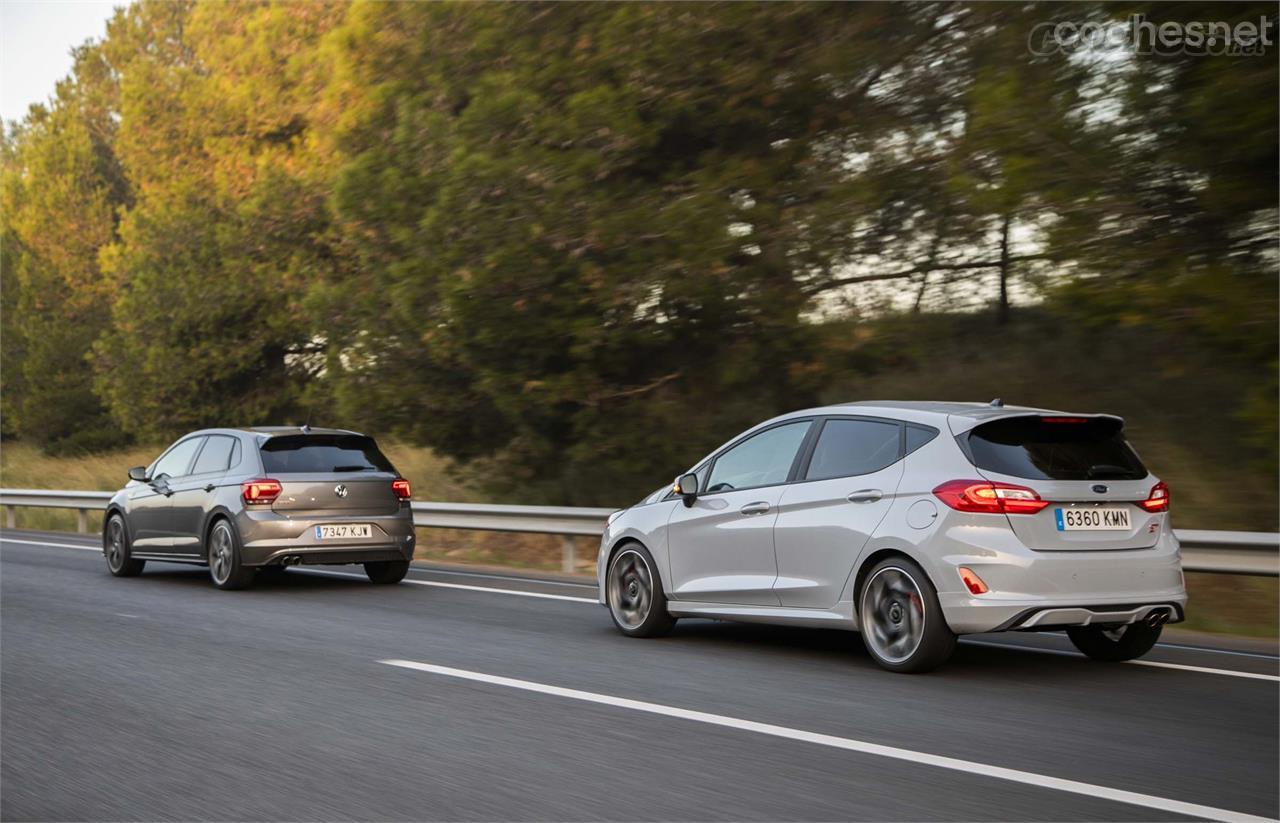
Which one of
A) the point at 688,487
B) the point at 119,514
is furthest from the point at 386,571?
the point at 688,487

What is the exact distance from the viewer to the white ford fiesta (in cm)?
736

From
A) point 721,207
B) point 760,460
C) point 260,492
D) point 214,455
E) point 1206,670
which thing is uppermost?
point 721,207

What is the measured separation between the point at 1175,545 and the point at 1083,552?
79cm

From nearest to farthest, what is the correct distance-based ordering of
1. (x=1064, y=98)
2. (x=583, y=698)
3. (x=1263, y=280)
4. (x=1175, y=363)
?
1. (x=583, y=698)
2. (x=1263, y=280)
3. (x=1064, y=98)
4. (x=1175, y=363)

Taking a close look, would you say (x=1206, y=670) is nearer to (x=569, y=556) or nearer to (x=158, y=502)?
(x=569, y=556)

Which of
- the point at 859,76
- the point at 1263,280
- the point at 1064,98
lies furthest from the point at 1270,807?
the point at 859,76

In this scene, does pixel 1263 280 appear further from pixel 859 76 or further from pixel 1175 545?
pixel 859 76

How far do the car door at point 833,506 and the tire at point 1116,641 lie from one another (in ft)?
4.81

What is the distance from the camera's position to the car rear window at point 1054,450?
7.57m

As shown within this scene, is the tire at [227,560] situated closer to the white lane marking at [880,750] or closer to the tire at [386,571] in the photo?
the tire at [386,571]

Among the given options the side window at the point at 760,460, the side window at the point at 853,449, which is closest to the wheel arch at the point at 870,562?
the side window at the point at 853,449

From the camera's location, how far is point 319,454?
13328mm

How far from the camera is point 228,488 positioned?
13.1 meters

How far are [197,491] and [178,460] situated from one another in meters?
0.99
